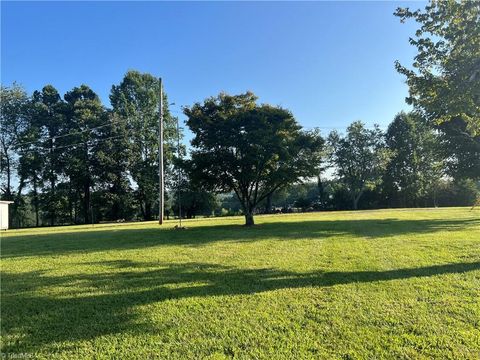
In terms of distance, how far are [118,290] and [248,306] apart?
2.09 meters

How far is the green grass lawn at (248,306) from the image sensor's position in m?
3.22

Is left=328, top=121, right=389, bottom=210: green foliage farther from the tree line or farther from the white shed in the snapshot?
the white shed

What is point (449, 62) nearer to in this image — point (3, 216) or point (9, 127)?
point (3, 216)

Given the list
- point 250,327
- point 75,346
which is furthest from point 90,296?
point 250,327

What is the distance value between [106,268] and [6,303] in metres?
2.18

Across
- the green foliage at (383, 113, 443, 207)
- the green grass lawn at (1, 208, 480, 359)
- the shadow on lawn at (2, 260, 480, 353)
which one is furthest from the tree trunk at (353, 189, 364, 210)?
the shadow on lawn at (2, 260, 480, 353)

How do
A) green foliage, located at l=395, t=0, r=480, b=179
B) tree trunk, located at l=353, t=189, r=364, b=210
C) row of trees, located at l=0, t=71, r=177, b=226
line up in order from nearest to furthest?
green foliage, located at l=395, t=0, r=480, b=179 → row of trees, located at l=0, t=71, r=177, b=226 → tree trunk, located at l=353, t=189, r=364, b=210

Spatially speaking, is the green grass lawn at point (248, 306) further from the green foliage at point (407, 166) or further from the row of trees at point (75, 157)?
the green foliage at point (407, 166)

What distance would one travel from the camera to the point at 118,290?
16.8ft

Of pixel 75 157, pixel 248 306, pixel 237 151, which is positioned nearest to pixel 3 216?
Result: pixel 75 157

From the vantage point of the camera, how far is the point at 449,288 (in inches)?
194

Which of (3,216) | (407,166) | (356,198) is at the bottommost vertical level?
(356,198)

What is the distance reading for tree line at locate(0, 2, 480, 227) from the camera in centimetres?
868

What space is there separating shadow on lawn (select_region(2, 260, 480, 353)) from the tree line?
532cm
